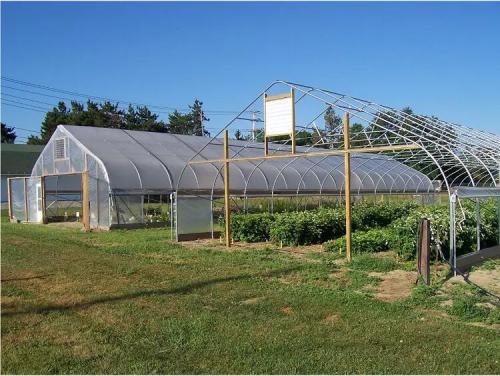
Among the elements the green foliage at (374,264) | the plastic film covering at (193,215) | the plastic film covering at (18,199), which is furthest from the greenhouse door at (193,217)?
the plastic film covering at (18,199)

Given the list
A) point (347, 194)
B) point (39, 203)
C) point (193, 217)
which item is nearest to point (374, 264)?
point (347, 194)

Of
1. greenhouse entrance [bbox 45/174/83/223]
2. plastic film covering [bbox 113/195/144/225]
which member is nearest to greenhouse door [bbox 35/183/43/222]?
greenhouse entrance [bbox 45/174/83/223]

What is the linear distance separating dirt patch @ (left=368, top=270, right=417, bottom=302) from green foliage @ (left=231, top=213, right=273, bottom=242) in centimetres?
540

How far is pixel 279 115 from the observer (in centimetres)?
1320

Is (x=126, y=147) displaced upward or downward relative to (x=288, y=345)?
upward

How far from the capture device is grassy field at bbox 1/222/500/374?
15.6 ft

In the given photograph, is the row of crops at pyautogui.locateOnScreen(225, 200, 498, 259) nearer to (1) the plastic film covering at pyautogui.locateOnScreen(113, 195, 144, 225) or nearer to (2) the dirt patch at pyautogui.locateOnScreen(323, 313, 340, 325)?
(2) the dirt patch at pyautogui.locateOnScreen(323, 313, 340, 325)

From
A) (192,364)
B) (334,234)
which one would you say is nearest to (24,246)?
(334,234)

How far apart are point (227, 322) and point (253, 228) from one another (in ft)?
27.8

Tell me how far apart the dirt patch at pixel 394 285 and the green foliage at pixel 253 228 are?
213 inches

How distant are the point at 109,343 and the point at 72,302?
2084mm

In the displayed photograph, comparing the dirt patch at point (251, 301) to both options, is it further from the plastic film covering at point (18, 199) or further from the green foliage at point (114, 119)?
the green foliage at point (114, 119)

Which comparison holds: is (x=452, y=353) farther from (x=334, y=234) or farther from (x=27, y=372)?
(x=334, y=234)

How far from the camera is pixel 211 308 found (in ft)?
22.5
